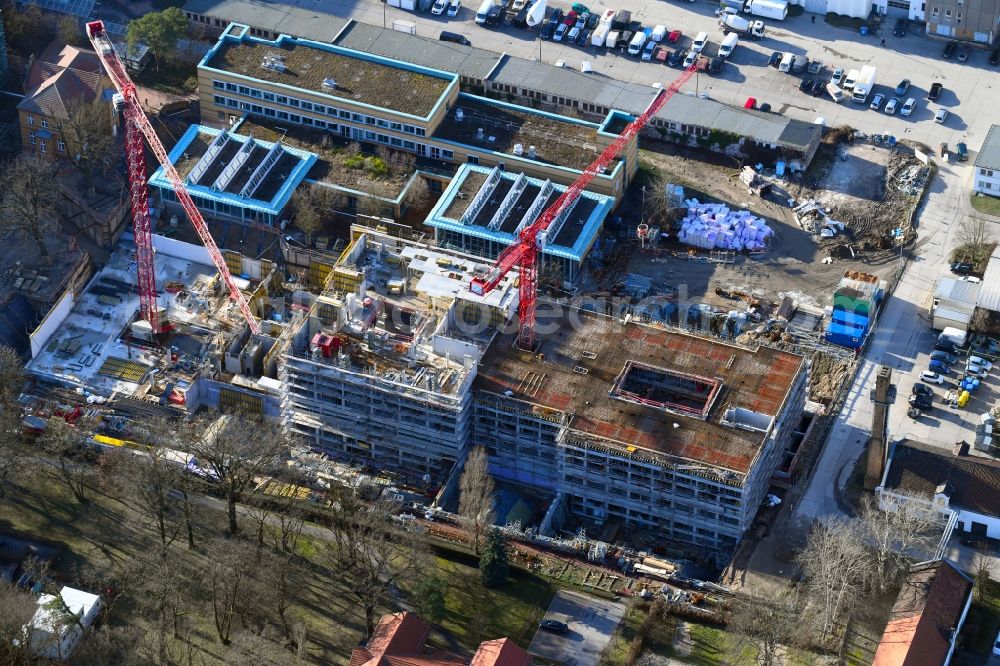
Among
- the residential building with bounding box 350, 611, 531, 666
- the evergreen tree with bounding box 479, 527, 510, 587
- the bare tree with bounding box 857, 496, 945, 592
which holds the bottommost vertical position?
the residential building with bounding box 350, 611, 531, 666

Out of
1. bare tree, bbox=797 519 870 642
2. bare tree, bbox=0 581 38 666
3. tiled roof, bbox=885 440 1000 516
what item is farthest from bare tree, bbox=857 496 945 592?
bare tree, bbox=0 581 38 666

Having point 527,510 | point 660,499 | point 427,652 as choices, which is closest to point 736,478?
point 660,499

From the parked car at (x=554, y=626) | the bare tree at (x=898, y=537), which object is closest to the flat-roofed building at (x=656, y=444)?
the bare tree at (x=898, y=537)

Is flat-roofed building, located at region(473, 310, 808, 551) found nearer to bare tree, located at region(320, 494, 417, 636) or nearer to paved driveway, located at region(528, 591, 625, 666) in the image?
paved driveway, located at region(528, 591, 625, 666)

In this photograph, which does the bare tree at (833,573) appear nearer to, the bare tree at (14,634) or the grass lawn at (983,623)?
the grass lawn at (983,623)

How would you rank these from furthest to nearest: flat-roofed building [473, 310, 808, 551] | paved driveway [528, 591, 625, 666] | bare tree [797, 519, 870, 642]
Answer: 1. flat-roofed building [473, 310, 808, 551]
2. paved driveway [528, 591, 625, 666]
3. bare tree [797, 519, 870, 642]

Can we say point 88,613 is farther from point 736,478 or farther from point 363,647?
point 736,478
